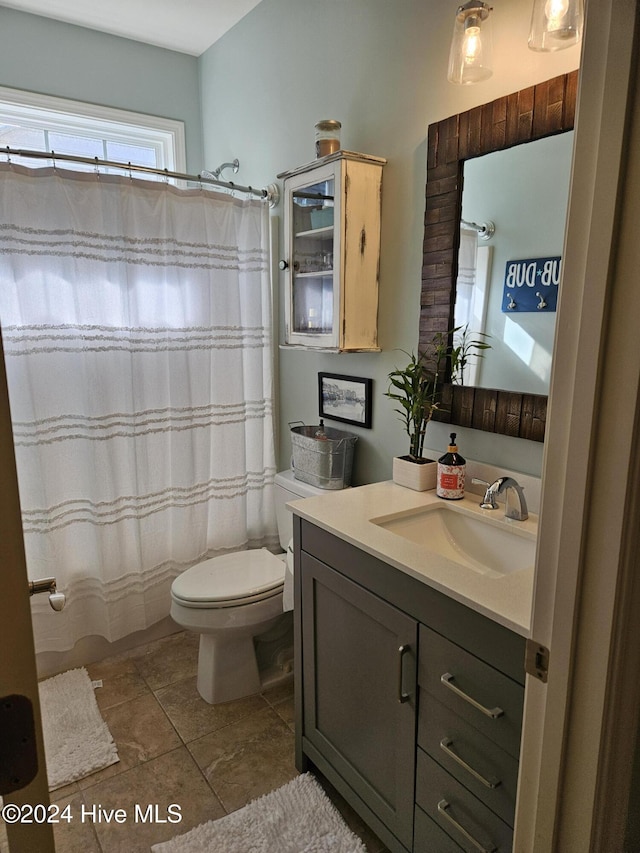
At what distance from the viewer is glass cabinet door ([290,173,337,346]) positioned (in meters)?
1.93

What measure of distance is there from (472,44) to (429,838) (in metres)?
1.92

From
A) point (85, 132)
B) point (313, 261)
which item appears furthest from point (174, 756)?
point (85, 132)

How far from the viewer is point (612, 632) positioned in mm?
746

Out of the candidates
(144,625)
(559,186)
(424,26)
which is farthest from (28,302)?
(559,186)

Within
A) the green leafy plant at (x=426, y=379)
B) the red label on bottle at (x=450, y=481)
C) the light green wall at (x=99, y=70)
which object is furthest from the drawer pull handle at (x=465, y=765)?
the light green wall at (x=99, y=70)

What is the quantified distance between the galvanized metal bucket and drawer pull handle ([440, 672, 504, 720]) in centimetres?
101

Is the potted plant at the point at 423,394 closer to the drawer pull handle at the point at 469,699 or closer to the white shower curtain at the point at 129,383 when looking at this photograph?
the drawer pull handle at the point at 469,699

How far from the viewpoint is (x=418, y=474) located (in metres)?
1.74

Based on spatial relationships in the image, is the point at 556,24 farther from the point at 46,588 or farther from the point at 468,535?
the point at 46,588

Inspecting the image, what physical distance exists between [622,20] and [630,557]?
2.11ft

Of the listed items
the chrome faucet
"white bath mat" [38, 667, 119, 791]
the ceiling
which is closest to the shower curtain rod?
the ceiling

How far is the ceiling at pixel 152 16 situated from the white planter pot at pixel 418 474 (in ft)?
6.67

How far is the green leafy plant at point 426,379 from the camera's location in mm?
1700

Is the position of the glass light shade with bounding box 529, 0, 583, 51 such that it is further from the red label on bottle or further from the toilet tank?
the toilet tank
